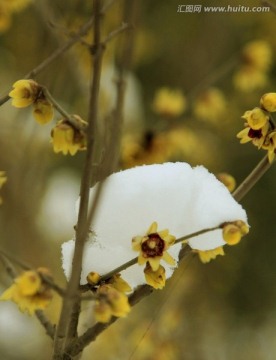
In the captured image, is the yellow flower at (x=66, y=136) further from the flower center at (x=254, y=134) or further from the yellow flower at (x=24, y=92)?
the flower center at (x=254, y=134)

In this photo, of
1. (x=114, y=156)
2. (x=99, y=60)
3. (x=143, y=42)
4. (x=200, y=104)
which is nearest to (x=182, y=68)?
(x=143, y=42)

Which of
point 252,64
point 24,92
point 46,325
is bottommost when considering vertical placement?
point 46,325

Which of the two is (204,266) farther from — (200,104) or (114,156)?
(114,156)

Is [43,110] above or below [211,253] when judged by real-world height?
above

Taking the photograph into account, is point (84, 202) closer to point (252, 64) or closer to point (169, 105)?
point (169, 105)

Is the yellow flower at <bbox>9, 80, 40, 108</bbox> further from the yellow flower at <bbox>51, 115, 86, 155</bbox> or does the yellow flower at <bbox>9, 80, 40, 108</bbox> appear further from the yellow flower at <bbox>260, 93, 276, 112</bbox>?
the yellow flower at <bbox>260, 93, 276, 112</bbox>

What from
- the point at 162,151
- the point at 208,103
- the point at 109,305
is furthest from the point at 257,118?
the point at 208,103
